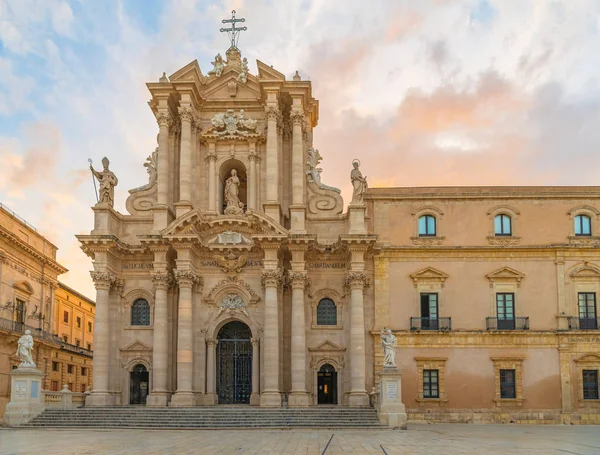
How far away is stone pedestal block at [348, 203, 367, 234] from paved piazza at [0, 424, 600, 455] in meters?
10.8

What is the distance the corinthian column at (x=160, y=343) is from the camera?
3769 cm

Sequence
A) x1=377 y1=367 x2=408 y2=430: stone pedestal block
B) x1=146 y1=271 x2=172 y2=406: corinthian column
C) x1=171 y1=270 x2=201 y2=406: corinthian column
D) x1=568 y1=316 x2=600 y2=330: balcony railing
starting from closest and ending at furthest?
x1=377 y1=367 x2=408 y2=430: stone pedestal block, x1=171 y1=270 x2=201 y2=406: corinthian column, x1=146 y1=271 x2=172 y2=406: corinthian column, x1=568 y1=316 x2=600 y2=330: balcony railing

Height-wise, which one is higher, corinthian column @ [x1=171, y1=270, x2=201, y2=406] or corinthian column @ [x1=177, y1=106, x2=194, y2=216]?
corinthian column @ [x1=177, y1=106, x2=194, y2=216]

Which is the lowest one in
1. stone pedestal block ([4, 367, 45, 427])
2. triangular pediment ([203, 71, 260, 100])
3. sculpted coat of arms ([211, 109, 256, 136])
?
stone pedestal block ([4, 367, 45, 427])

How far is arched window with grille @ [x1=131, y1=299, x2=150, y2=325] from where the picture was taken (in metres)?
40.5

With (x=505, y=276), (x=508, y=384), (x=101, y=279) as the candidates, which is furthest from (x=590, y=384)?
(x=101, y=279)

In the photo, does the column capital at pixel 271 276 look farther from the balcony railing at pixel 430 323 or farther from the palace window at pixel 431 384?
the palace window at pixel 431 384

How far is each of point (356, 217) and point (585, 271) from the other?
12358mm

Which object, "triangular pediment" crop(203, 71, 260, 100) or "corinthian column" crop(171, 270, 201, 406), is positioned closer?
"corinthian column" crop(171, 270, 201, 406)

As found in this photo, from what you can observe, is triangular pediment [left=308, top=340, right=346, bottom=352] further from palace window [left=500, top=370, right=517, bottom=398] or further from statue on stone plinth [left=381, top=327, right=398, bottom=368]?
palace window [left=500, top=370, right=517, bottom=398]

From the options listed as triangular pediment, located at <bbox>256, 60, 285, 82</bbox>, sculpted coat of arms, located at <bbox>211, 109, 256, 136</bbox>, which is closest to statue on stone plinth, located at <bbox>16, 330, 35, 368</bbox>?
sculpted coat of arms, located at <bbox>211, 109, 256, 136</bbox>

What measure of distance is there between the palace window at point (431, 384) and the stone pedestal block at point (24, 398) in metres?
18.6

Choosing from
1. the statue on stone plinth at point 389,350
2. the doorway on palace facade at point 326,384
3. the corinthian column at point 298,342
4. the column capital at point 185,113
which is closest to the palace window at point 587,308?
the statue on stone plinth at point 389,350

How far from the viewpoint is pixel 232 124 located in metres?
41.5
